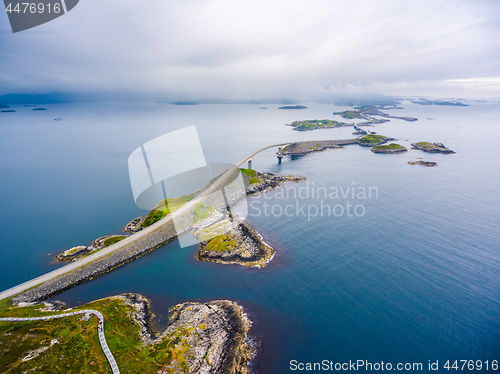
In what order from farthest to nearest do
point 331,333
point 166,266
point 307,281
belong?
point 166,266
point 307,281
point 331,333

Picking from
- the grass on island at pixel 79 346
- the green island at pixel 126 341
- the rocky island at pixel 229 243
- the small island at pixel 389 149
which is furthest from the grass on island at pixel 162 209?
the small island at pixel 389 149

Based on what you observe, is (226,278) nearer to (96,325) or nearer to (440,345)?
(96,325)

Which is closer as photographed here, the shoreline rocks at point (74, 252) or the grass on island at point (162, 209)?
the shoreline rocks at point (74, 252)

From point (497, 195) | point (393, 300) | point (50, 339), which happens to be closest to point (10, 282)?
point (50, 339)

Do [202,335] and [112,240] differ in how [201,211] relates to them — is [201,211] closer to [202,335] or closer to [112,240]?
[112,240]

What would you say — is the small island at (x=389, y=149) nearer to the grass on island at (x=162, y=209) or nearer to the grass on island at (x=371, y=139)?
the grass on island at (x=371, y=139)

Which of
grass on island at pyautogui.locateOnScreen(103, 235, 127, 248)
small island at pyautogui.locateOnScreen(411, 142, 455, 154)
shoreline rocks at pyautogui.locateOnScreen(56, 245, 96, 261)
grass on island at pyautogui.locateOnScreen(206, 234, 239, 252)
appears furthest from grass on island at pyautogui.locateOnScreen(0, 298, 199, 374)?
small island at pyautogui.locateOnScreen(411, 142, 455, 154)
